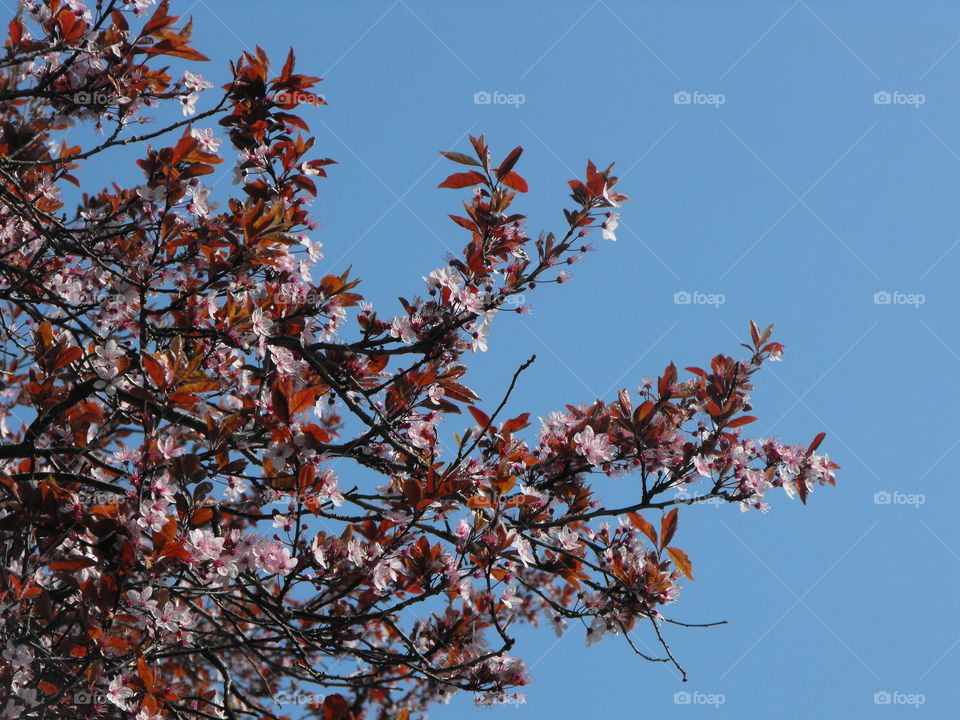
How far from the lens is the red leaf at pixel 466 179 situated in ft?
8.72

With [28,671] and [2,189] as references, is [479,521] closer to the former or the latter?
[28,671]

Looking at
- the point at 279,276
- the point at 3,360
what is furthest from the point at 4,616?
the point at 3,360

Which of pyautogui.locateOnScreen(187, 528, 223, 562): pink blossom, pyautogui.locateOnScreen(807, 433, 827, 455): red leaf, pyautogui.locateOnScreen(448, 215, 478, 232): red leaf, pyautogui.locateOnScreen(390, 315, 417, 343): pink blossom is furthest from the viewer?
pyautogui.locateOnScreen(807, 433, 827, 455): red leaf

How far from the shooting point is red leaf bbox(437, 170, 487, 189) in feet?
8.72

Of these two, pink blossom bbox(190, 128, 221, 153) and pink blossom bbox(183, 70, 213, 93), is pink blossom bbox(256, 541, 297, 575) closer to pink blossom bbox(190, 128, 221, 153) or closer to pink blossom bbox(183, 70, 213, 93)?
pink blossom bbox(190, 128, 221, 153)

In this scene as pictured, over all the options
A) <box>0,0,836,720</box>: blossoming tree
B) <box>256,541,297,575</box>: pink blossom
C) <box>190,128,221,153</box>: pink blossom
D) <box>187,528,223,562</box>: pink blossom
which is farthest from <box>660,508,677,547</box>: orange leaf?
<box>190,128,221,153</box>: pink blossom

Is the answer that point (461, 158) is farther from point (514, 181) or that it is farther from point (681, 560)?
point (681, 560)

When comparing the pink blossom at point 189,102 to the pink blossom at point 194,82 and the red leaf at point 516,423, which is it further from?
the red leaf at point 516,423

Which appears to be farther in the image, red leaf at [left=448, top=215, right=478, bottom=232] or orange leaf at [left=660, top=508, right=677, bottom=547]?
red leaf at [left=448, top=215, right=478, bottom=232]

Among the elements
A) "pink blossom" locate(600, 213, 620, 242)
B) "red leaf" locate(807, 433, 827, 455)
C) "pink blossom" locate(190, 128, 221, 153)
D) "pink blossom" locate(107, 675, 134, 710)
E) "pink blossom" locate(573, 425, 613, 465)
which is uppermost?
"pink blossom" locate(190, 128, 221, 153)

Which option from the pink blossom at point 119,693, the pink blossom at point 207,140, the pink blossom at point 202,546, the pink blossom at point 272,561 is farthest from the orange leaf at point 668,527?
the pink blossom at point 207,140

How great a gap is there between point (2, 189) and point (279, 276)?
2.90 feet

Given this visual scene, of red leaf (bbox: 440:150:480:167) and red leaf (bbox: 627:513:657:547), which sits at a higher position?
red leaf (bbox: 440:150:480:167)

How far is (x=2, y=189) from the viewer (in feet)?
8.76
